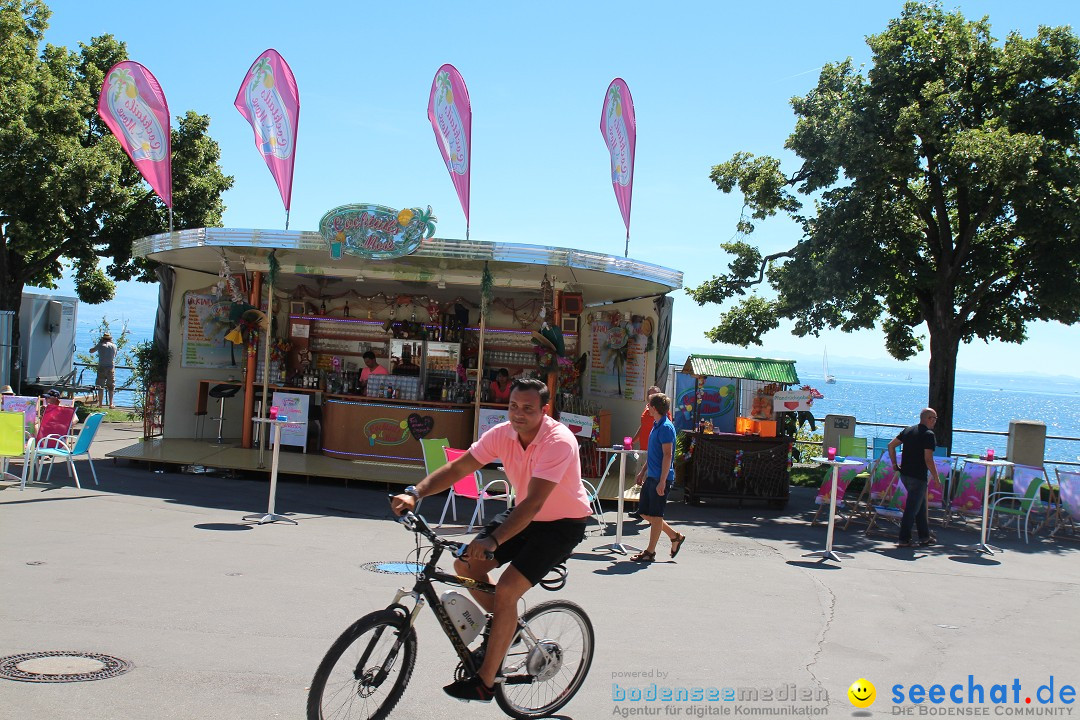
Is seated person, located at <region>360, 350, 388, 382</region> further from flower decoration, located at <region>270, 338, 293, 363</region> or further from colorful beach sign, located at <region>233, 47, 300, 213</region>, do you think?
colorful beach sign, located at <region>233, 47, 300, 213</region>

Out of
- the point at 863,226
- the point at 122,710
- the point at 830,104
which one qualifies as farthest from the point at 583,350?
the point at 122,710

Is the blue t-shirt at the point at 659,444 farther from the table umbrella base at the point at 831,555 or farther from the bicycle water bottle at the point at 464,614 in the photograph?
the bicycle water bottle at the point at 464,614

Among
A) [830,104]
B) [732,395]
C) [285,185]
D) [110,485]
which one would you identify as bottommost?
[110,485]

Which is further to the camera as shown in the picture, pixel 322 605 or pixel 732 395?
pixel 732 395

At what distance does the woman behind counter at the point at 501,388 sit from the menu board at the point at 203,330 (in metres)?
4.76

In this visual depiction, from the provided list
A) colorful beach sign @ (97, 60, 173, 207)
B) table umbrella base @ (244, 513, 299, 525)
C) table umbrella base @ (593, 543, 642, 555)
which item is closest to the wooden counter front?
colorful beach sign @ (97, 60, 173, 207)

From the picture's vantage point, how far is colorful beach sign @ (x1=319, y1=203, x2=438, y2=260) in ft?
43.0

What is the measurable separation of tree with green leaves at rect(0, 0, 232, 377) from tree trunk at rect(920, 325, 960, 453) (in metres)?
17.6

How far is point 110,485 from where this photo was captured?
12.2m

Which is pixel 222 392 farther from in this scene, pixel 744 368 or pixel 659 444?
pixel 659 444

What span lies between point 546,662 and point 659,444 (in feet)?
15.9

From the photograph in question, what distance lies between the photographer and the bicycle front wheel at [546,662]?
15.1 feet

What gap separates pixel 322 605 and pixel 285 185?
9.11 metres

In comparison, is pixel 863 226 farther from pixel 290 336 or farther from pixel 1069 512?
pixel 290 336
